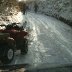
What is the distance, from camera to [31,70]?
37.6 ft

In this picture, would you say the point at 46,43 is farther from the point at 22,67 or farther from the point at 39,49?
the point at 22,67

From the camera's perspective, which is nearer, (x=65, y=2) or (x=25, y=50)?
(x=25, y=50)

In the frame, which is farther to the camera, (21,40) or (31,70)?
(21,40)

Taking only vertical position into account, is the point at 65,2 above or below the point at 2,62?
below

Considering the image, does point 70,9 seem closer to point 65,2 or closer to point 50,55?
point 65,2

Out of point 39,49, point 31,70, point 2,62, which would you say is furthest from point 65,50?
point 31,70

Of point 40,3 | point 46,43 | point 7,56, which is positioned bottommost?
point 40,3

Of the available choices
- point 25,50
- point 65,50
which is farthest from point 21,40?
point 65,50

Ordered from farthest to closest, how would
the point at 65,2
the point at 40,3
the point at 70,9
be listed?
the point at 40,3 < the point at 65,2 < the point at 70,9

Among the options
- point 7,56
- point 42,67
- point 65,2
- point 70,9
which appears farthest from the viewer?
point 65,2

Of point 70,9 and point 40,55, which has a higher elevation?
point 40,55

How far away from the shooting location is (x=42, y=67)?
12.3 metres

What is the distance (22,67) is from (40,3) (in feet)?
199

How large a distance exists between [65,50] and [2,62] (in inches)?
180
